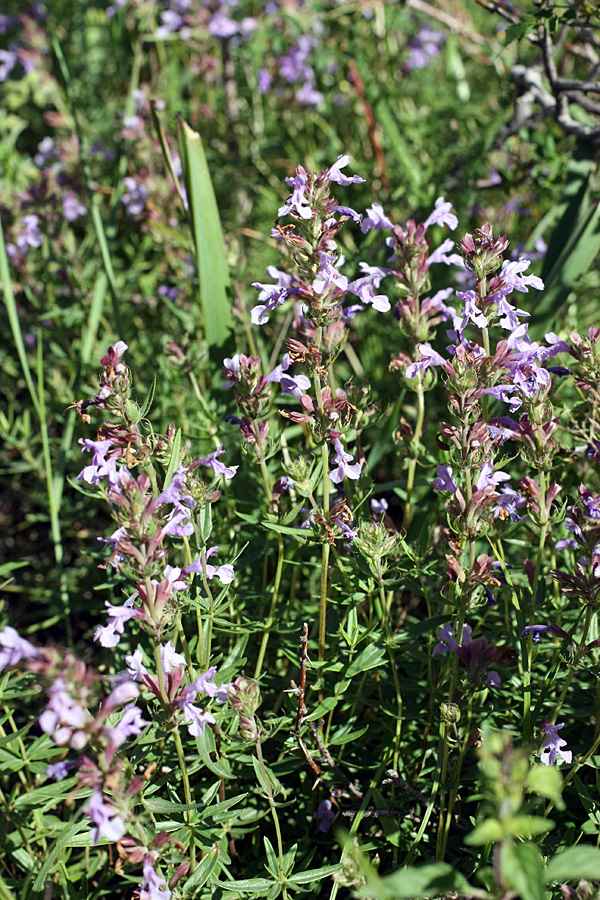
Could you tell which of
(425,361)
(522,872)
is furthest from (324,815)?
(425,361)

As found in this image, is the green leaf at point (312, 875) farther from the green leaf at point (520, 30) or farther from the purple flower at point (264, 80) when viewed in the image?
the purple flower at point (264, 80)

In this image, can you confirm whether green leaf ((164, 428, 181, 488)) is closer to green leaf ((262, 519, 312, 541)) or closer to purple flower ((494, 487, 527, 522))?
green leaf ((262, 519, 312, 541))

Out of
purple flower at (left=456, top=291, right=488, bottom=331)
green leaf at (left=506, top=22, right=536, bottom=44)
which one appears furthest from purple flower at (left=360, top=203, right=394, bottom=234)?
green leaf at (left=506, top=22, right=536, bottom=44)

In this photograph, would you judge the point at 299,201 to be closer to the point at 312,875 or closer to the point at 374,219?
the point at 374,219

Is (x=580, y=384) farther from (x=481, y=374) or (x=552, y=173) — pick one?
(x=552, y=173)

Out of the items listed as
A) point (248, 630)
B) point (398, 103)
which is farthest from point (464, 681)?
point (398, 103)
